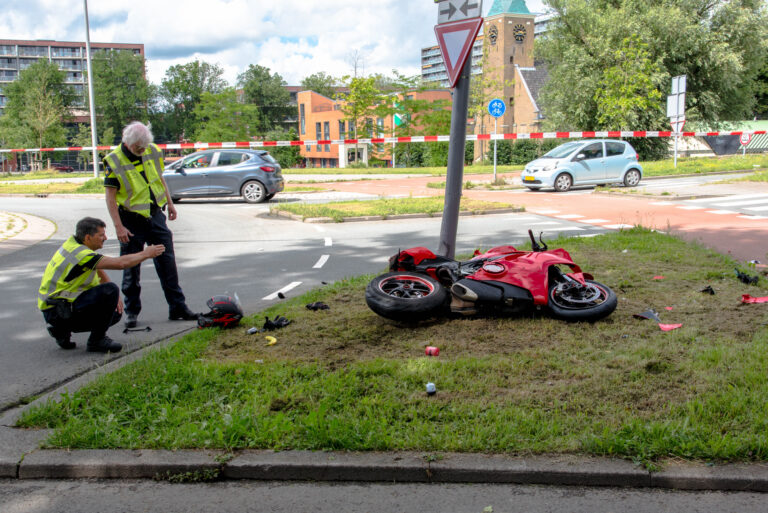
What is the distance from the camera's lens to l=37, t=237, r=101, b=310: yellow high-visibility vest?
5.20 metres

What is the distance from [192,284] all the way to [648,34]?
112ft

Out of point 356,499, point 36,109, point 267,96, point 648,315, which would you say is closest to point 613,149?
point 648,315

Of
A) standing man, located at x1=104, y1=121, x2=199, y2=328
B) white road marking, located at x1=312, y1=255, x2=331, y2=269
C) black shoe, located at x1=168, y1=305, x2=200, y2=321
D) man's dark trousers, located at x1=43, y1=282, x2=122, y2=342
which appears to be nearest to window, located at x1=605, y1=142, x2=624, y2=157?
white road marking, located at x1=312, y1=255, x2=331, y2=269

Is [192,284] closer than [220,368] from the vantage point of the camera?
No

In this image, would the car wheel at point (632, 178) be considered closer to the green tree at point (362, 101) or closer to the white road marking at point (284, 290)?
the white road marking at point (284, 290)

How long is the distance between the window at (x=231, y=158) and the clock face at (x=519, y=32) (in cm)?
7318

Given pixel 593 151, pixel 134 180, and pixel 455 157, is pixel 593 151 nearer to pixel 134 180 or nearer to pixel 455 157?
pixel 455 157

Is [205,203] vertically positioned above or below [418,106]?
below

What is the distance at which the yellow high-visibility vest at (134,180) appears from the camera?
5.91 metres

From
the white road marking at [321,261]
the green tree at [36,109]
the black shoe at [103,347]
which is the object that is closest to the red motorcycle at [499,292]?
the black shoe at [103,347]

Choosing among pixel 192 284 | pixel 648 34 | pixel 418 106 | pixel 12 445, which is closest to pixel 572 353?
pixel 12 445

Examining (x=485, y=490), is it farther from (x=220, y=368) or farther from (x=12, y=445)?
(x=12, y=445)

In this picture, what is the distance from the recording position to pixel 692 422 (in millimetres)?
3494

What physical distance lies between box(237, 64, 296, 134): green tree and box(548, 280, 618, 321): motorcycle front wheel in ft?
374
